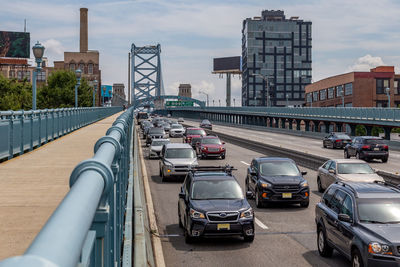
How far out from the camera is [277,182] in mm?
18891

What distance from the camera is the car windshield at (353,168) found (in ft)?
70.2

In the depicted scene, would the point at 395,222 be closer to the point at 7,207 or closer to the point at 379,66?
the point at 7,207

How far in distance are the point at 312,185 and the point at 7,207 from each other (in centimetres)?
1890

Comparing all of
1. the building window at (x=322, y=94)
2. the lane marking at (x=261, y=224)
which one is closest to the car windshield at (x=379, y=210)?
the lane marking at (x=261, y=224)

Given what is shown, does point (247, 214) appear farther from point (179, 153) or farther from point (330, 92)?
point (330, 92)

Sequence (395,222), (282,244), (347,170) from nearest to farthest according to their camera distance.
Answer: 1. (395,222)
2. (282,244)
3. (347,170)

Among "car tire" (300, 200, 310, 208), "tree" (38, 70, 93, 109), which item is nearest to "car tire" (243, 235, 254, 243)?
"car tire" (300, 200, 310, 208)

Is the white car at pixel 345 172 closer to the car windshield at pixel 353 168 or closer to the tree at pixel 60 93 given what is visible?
the car windshield at pixel 353 168

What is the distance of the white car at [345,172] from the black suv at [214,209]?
6918mm

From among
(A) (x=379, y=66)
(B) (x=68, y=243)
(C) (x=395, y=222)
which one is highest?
(A) (x=379, y=66)

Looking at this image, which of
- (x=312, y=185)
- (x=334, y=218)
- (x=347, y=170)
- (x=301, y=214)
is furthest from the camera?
(x=312, y=185)

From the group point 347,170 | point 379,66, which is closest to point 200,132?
point 347,170

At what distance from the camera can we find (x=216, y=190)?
15.2 meters

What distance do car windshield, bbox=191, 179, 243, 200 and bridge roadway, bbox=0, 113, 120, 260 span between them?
3420 mm
